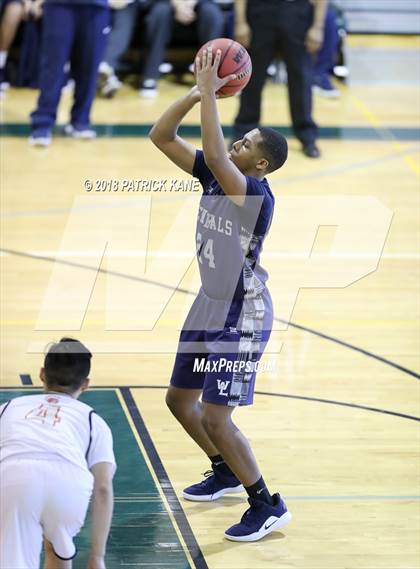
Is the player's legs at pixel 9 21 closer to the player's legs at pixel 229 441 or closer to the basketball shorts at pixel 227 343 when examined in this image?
the basketball shorts at pixel 227 343

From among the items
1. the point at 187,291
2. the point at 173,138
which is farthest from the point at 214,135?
the point at 187,291

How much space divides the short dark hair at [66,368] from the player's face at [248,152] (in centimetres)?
142

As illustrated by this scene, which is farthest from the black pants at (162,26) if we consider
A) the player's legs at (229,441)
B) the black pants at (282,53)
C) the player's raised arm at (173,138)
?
the player's legs at (229,441)

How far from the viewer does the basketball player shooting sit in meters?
5.39

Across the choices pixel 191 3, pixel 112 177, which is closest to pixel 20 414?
pixel 112 177

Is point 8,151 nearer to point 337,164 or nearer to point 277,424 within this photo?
point 337,164

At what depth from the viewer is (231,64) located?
17.6 feet

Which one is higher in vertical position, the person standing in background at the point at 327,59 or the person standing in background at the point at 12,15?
the person standing in background at the point at 12,15

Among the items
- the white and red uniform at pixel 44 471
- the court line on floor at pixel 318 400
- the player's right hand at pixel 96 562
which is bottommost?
the court line on floor at pixel 318 400

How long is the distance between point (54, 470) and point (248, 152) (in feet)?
6.29

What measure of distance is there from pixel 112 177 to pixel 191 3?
4.49m

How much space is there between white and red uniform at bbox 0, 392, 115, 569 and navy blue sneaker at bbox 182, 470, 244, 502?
1.66m

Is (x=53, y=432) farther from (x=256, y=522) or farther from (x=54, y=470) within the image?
(x=256, y=522)

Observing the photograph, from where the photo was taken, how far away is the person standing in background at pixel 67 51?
41.4 feet
